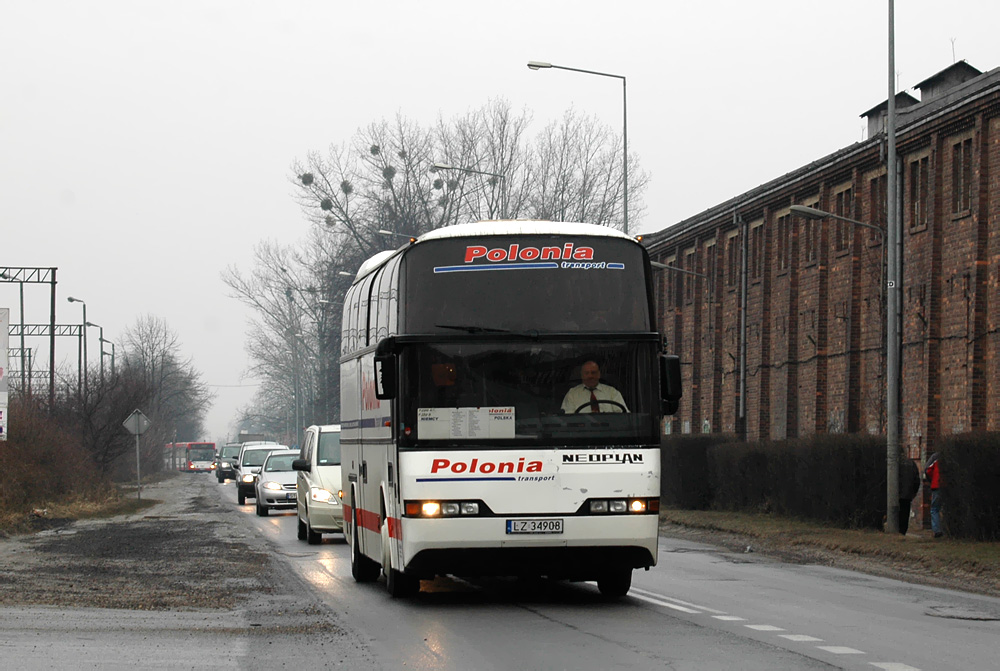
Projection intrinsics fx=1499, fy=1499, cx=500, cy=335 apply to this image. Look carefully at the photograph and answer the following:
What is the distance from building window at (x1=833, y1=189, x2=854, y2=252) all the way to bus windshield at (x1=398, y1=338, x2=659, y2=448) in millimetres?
26305

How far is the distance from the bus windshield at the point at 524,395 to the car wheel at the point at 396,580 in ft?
5.12

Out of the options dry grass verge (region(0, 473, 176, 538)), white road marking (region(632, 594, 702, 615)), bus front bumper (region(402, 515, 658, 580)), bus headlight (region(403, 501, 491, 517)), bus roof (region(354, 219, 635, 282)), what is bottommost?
dry grass verge (region(0, 473, 176, 538))

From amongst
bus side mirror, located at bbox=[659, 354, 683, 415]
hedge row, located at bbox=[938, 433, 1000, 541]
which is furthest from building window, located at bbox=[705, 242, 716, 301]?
bus side mirror, located at bbox=[659, 354, 683, 415]

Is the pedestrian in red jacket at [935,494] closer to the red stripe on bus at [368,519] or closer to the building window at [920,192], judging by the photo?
the building window at [920,192]

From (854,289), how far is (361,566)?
2402 cm

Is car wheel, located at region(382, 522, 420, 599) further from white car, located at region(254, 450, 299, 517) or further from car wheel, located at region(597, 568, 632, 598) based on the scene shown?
white car, located at region(254, 450, 299, 517)

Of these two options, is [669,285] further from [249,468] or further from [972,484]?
[972,484]

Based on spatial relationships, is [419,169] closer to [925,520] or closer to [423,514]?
[925,520]

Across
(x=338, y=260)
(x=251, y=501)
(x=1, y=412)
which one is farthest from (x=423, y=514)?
(x=338, y=260)

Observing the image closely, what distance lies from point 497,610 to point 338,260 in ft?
200

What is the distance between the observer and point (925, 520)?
105 ft

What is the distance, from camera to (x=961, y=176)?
32.2 meters

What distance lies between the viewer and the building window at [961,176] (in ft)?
105

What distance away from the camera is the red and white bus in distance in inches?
4835
